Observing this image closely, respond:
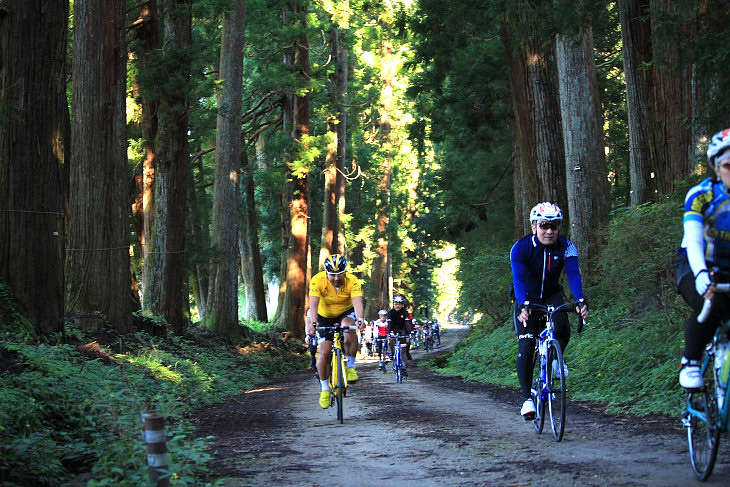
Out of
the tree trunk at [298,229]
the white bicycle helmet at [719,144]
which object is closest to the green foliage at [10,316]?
the white bicycle helmet at [719,144]

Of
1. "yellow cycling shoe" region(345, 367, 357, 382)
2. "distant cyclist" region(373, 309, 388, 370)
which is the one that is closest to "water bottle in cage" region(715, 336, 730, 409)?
"yellow cycling shoe" region(345, 367, 357, 382)

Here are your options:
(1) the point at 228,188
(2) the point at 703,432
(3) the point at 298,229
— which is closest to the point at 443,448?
(2) the point at 703,432

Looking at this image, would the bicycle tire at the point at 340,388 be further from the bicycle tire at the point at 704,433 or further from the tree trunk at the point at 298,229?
the tree trunk at the point at 298,229

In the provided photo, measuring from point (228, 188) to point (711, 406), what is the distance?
21.6 meters

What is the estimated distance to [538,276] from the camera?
28.3ft

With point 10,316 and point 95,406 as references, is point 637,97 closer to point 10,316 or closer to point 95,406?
point 10,316

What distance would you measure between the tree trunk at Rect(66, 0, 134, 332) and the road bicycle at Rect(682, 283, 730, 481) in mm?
12326

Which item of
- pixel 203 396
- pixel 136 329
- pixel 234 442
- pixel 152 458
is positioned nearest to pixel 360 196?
pixel 136 329

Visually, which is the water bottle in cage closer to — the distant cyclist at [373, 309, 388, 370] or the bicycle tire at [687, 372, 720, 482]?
the bicycle tire at [687, 372, 720, 482]

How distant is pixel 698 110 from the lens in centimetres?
1204

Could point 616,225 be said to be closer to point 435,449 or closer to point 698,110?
point 698,110

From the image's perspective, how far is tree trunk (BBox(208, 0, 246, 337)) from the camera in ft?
84.7

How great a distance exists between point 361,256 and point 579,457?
5291 centimetres

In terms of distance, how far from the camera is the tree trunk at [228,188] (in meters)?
25.8
